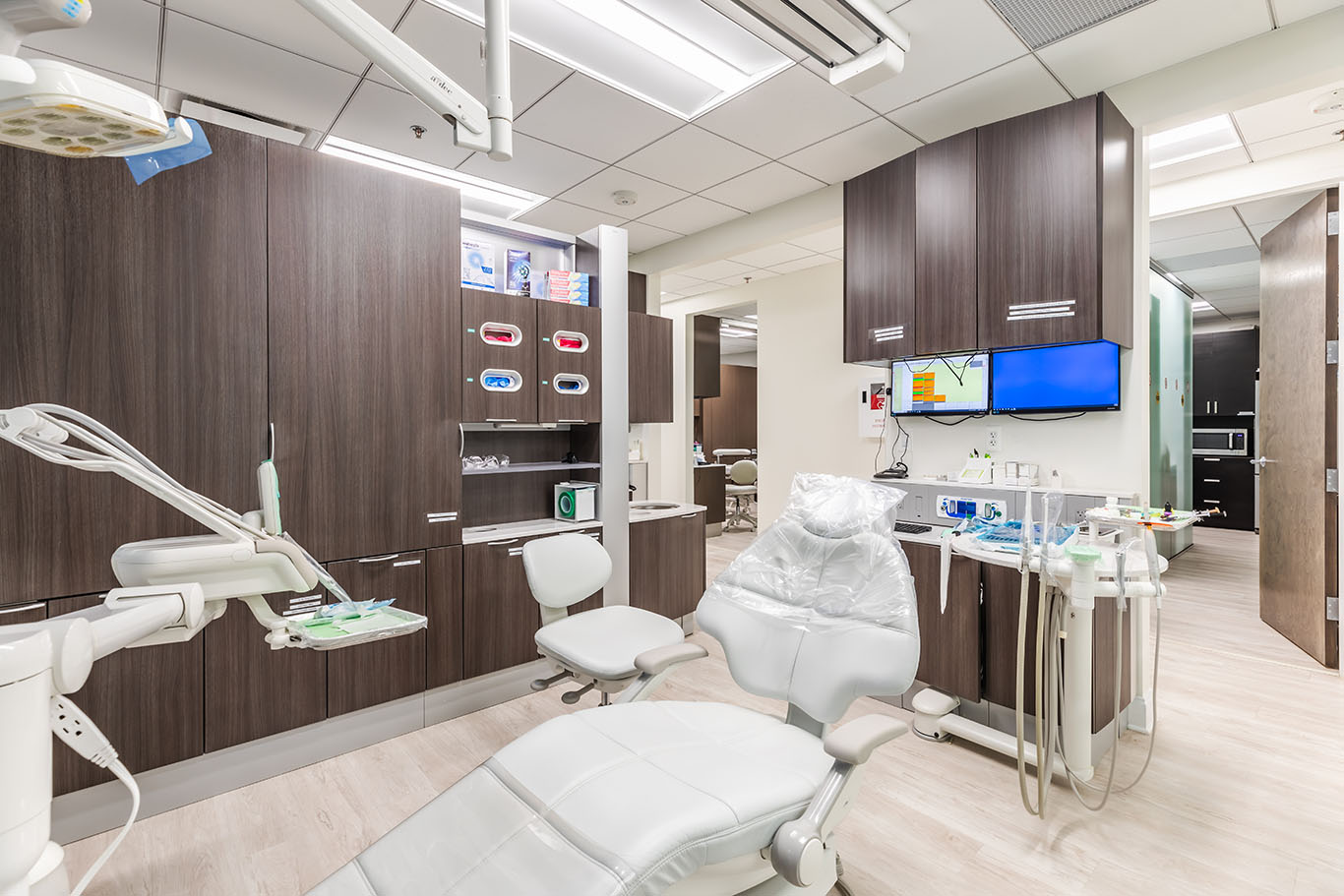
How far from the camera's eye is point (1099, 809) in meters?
2.11

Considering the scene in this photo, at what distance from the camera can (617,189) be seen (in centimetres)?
424

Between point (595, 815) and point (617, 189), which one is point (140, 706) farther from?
point (617, 189)

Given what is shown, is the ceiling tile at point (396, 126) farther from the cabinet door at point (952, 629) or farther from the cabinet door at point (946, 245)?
the cabinet door at point (952, 629)

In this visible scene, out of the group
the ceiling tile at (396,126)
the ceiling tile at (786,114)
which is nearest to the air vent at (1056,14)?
the ceiling tile at (786,114)

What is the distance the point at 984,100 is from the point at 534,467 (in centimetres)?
291

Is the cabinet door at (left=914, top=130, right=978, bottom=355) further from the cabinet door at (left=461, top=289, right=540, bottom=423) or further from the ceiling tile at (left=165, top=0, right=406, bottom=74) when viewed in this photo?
the ceiling tile at (left=165, top=0, right=406, bottom=74)

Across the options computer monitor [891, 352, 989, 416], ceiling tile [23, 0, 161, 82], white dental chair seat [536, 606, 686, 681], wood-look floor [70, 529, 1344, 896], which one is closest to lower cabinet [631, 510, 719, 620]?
wood-look floor [70, 529, 1344, 896]

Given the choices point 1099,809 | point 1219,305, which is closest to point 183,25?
point 1099,809

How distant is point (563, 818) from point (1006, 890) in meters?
1.39

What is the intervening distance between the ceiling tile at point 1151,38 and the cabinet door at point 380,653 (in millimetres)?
3514

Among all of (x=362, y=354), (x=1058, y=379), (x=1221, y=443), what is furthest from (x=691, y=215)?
(x=1221, y=443)

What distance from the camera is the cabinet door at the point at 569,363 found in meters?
3.26

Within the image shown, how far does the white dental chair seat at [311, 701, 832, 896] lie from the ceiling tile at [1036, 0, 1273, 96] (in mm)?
2971

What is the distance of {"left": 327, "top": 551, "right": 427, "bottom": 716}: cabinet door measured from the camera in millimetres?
2527
